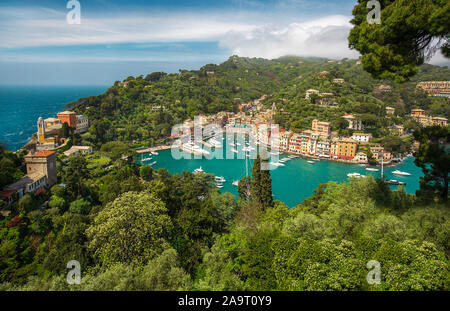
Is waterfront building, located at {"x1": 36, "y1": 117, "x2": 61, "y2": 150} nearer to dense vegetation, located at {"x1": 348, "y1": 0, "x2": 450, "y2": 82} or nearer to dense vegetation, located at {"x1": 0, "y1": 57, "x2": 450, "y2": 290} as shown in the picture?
dense vegetation, located at {"x1": 0, "y1": 57, "x2": 450, "y2": 290}

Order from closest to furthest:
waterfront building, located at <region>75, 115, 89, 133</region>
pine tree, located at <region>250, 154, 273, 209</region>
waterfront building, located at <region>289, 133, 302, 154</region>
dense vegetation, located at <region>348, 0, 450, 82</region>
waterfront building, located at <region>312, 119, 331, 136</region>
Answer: dense vegetation, located at <region>348, 0, 450, 82</region> < pine tree, located at <region>250, 154, 273, 209</region> < waterfront building, located at <region>75, 115, 89, 133</region> < waterfront building, located at <region>289, 133, 302, 154</region> < waterfront building, located at <region>312, 119, 331, 136</region>

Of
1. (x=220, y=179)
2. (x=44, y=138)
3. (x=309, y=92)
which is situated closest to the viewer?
(x=44, y=138)

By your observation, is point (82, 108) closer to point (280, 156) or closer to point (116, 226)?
point (280, 156)

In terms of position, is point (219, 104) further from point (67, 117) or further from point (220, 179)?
point (220, 179)

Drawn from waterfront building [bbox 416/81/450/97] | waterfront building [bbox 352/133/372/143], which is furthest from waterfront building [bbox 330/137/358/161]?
waterfront building [bbox 416/81/450/97]

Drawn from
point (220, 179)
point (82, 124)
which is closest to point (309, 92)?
point (220, 179)

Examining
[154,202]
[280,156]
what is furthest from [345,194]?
[280,156]
